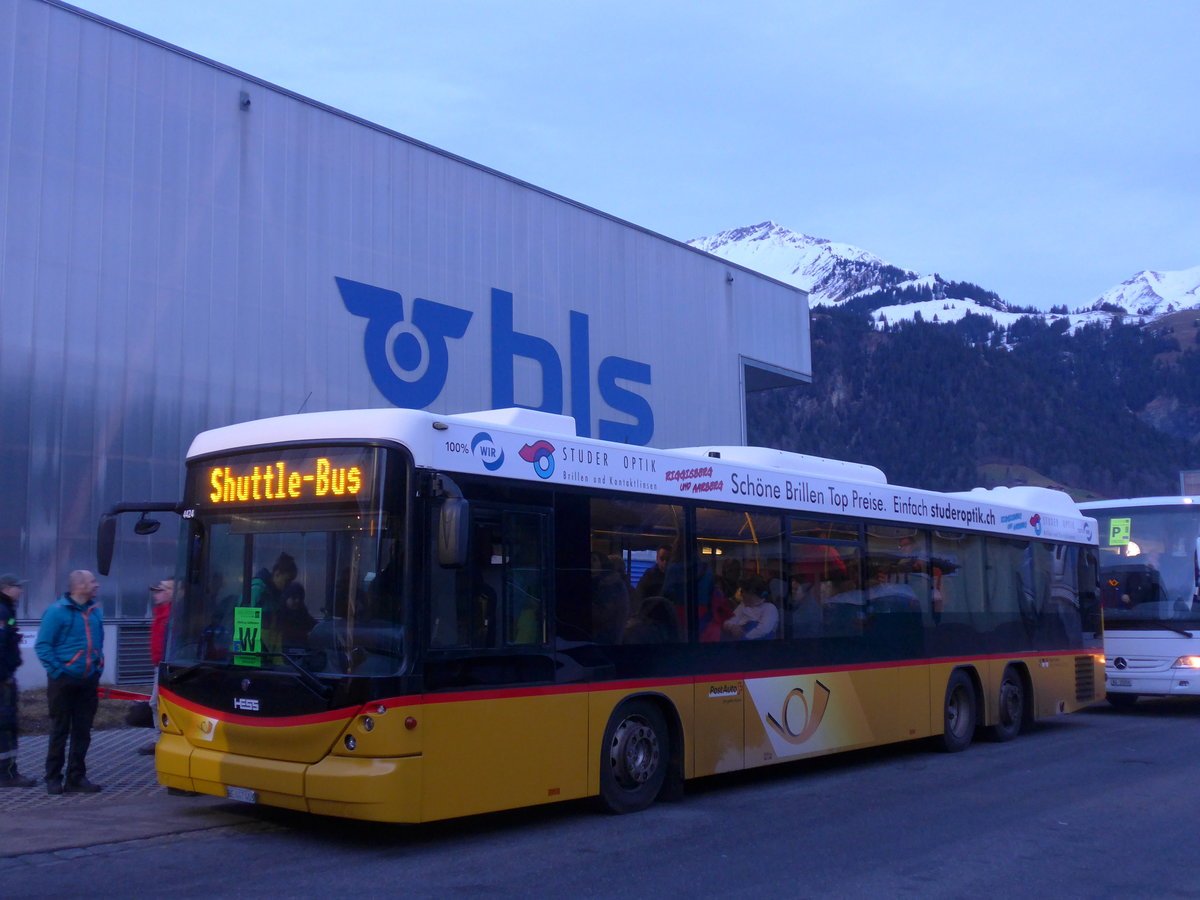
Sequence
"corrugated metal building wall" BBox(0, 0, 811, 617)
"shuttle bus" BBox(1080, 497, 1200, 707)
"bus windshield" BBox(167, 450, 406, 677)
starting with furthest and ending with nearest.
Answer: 1. "shuttle bus" BBox(1080, 497, 1200, 707)
2. "corrugated metal building wall" BBox(0, 0, 811, 617)
3. "bus windshield" BBox(167, 450, 406, 677)

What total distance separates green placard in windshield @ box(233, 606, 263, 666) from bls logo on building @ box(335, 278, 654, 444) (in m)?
11.8

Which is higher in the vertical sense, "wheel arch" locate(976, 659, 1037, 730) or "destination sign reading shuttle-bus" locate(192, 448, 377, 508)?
"destination sign reading shuttle-bus" locate(192, 448, 377, 508)

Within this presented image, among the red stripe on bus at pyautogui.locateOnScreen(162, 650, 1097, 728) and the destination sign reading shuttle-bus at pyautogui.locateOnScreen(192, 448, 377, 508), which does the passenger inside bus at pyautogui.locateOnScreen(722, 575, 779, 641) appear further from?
the destination sign reading shuttle-bus at pyautogui.locateOnScreen(192, 448, 377, 508)

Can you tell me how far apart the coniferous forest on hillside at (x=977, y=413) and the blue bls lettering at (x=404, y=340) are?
74.6 metres

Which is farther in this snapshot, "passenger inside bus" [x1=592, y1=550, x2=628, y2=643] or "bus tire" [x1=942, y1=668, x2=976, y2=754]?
"bus tire" [x1=942, y1=668, x2=976, y2=754]

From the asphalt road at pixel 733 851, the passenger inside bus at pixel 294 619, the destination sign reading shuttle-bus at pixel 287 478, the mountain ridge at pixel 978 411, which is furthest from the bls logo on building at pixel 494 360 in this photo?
the mountain ridge at pixel 978 411

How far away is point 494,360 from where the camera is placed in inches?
838

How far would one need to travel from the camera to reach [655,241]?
1014 inches

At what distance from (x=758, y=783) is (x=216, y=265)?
1108cm

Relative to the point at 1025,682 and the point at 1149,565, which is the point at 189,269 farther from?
the point at 1149,565

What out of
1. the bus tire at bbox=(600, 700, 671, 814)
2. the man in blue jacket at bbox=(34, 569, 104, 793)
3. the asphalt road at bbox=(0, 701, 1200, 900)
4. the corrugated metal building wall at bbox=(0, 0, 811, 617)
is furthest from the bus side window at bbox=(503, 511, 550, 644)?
the corrugated metal building wall at bbox=(0, 0, 811, 617)

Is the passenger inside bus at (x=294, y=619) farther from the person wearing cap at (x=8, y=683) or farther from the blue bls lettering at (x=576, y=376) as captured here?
the blue bls lettering at (x=576, y=376)

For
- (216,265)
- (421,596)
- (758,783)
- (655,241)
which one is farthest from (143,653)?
(655,241)

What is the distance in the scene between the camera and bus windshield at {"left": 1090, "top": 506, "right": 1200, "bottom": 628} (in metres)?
17.0
